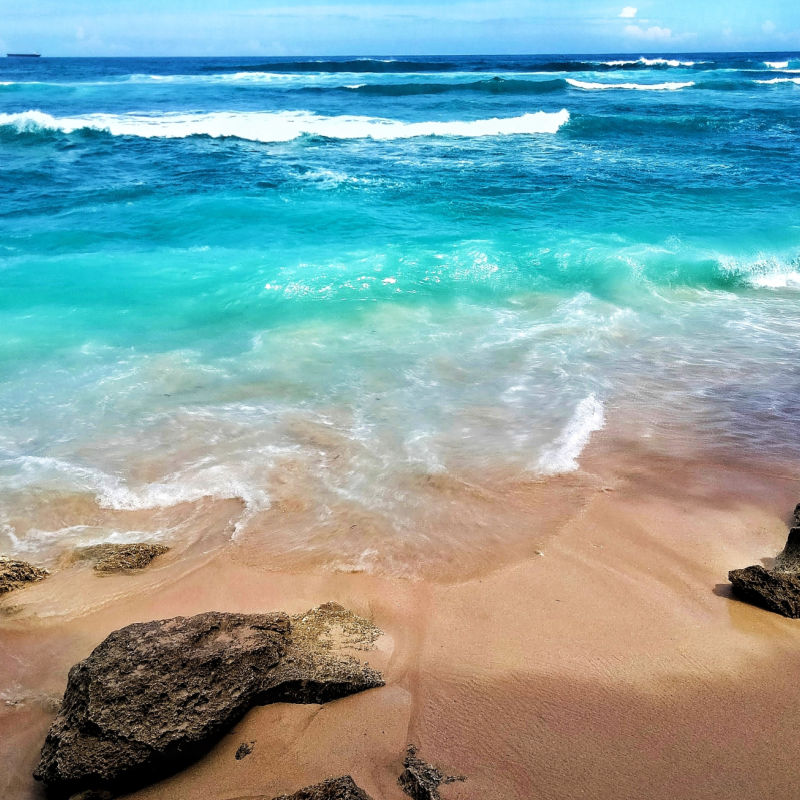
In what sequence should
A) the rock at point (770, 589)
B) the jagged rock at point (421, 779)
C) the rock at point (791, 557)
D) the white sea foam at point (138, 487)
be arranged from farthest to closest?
1. the white sea foam at point (138, 487)
2. the rock at point (791, 557)
3. the rock at point (770, 589)
4. the jagged rock at point (421, 779)

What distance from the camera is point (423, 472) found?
679 cm

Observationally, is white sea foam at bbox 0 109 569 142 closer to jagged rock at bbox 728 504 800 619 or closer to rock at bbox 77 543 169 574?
rock at bbox 77 543 169 574

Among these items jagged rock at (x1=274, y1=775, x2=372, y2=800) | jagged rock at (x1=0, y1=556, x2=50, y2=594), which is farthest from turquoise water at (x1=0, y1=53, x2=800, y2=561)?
jagged rock at (x1=274, y1=775, x2=372, y2=800)

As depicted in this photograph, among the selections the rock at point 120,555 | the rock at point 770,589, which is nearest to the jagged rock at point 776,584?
the rock at point 770,589

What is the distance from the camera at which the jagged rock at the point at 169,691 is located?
353cm

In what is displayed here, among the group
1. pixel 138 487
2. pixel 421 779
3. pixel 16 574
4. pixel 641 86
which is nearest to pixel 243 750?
pixel 421 779

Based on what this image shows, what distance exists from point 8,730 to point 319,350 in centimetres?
636

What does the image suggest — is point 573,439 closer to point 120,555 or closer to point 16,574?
point 120,555

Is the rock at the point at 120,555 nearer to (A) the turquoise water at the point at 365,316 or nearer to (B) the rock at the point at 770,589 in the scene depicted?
(A) the turquoise water at the point at 365,316

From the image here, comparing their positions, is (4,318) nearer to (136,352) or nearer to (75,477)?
(136,352)

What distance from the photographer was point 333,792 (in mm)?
3316

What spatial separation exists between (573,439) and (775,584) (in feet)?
9.10

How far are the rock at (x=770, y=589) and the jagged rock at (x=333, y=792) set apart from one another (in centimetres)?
317

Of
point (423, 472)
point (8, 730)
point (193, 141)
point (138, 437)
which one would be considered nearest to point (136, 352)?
point (138, 437)
